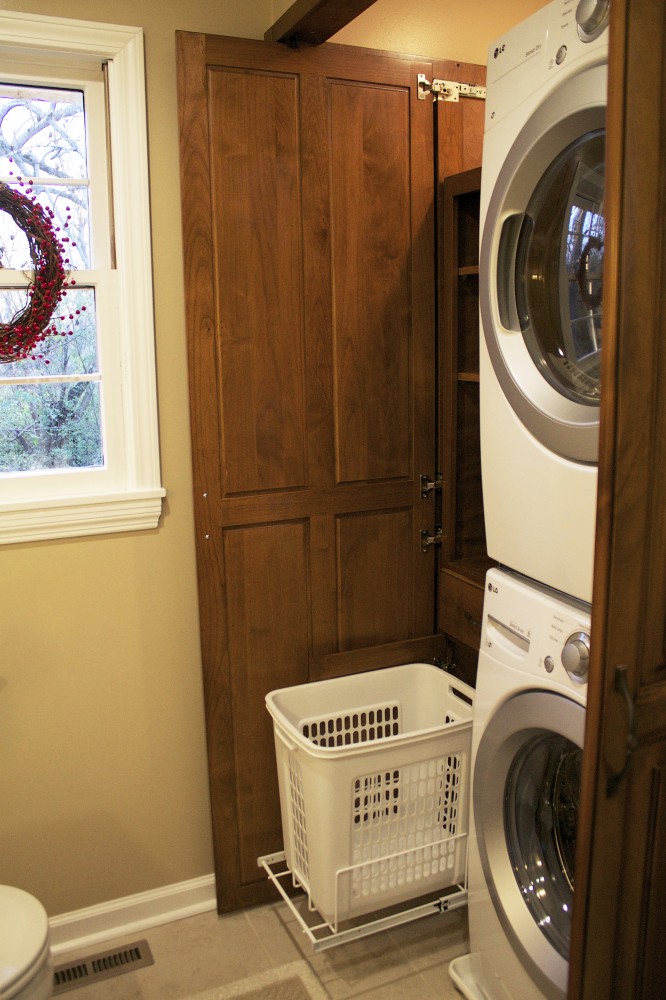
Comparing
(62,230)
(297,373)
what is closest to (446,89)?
(297,373)

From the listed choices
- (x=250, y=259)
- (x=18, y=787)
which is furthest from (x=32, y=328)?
(x=18, y=787)

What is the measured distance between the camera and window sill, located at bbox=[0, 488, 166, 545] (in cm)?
220

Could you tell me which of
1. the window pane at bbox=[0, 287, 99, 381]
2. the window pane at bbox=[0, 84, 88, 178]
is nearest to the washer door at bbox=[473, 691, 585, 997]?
the window pane at bbox=[0, 287, 99, 381]

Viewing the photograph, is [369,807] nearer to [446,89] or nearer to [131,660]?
[131,660]

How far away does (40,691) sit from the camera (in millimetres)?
2293

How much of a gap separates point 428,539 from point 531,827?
88 cm

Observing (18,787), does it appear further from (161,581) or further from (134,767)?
(161,581)

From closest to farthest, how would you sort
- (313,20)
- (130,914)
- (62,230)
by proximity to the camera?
(313,20) < (62,230) < (130,914)

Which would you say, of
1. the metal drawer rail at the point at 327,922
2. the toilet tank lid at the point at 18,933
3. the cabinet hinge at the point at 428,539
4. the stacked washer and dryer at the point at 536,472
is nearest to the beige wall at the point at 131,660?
the metal drawer rail at the point at 327,922

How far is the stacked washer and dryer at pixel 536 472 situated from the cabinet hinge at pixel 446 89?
0.56m

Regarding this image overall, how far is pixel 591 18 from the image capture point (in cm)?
155

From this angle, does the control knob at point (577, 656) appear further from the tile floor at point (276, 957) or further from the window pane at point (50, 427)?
the window pane at point (50, 427)

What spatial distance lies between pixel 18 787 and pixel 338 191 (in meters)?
1.73

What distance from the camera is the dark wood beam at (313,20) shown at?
2008 mm
